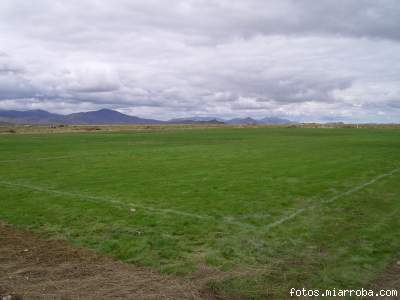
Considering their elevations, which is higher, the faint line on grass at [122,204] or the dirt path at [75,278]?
the faint line on grass at [122,204]

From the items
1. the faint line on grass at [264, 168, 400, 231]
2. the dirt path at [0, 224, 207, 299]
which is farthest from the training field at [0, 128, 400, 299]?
the dirt path at [0, 224, 207, 299]

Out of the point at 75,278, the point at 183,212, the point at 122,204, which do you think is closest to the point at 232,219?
the point at 183,212

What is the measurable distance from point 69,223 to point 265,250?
558 cm

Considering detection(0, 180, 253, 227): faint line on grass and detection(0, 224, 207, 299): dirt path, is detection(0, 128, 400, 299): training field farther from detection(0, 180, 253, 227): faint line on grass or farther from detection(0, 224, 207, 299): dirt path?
detection(0, 224, 207, 299): dirt path

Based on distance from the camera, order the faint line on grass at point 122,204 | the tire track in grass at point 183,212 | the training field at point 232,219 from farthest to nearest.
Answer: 1. the faint line on grass at point 122,204
2. the tire track in grass at point 183,212
3. the training field at point 232,219

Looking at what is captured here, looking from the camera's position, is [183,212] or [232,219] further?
[183,212]

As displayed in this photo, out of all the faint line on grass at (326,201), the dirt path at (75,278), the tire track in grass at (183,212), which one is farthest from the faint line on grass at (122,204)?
the dirt path at (75,278)

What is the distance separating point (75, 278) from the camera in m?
6.83

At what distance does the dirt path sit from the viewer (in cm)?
619

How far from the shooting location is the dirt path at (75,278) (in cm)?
619

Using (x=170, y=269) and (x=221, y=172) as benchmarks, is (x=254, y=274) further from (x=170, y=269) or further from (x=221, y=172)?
(x=221, y=172)

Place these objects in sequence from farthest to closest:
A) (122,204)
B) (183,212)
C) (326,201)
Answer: (326,201)
(122,204)
(183,212)

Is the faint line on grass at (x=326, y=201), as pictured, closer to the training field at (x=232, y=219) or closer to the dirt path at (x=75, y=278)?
the training field at (x=232, y=219)

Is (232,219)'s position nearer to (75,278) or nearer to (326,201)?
(326,201)
